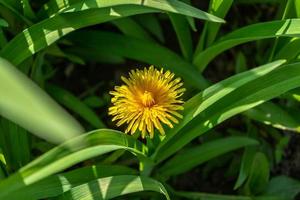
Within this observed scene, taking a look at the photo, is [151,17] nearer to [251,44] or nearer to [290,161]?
[251,44]

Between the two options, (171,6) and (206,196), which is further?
(206,196)

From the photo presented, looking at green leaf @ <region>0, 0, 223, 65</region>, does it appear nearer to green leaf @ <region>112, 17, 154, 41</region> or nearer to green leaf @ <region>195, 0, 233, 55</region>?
green leaf @ <region>195, 0, 233, 55</region>

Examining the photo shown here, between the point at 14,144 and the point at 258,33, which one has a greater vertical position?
the point at 258,33

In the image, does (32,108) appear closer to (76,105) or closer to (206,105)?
(206,105)

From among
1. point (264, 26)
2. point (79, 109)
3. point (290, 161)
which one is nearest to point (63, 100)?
point (79, 109)

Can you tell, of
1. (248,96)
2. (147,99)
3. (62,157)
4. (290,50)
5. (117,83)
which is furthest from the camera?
(117,83)

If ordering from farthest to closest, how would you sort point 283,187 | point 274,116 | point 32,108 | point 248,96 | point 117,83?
point 117,83 < point 283,187 < point 274,116 < point 248,96 < point 32,108

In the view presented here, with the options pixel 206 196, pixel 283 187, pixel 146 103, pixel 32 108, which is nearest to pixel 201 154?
pixel 206 196
